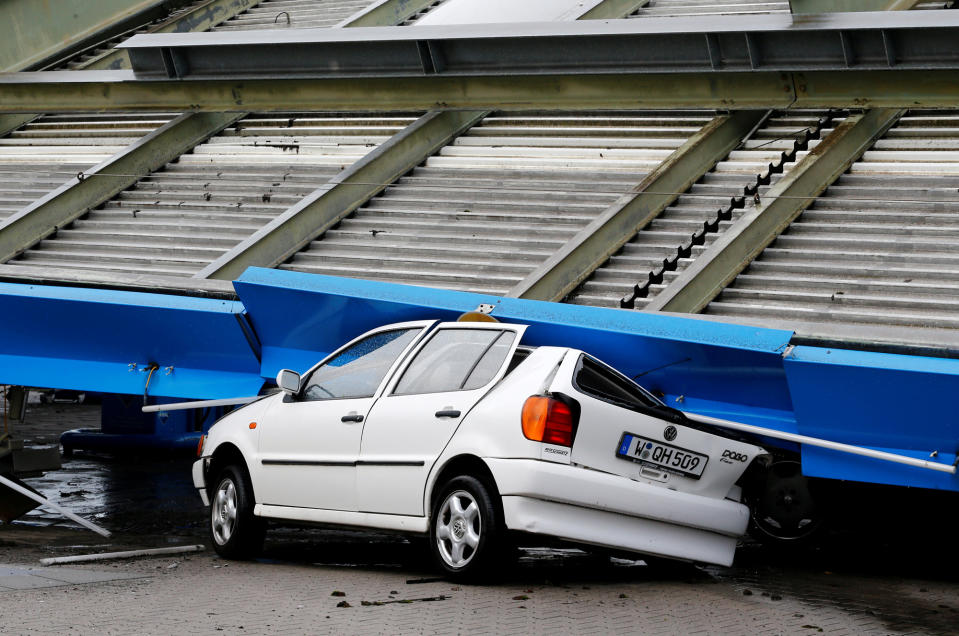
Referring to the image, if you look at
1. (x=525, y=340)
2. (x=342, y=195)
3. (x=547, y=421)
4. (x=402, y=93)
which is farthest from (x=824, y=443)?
(x=402, y=93)

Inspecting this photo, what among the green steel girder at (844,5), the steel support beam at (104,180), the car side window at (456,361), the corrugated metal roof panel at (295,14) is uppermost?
the corrugated metal roof panel at (295,14)

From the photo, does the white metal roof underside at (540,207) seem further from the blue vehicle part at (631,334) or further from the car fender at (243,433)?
the car fender at (243,433)

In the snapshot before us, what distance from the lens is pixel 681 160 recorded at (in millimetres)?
11812

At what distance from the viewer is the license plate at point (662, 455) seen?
7.00 metres

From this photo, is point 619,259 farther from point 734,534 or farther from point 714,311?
point 734,534

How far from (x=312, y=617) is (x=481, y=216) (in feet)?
21.8

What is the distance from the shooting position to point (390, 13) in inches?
762

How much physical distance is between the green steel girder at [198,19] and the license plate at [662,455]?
15705 millimetres

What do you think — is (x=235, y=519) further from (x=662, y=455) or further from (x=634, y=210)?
(x=634, y=210)

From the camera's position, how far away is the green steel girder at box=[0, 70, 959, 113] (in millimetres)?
10945

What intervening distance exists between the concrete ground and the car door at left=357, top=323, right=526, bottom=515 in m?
0.55

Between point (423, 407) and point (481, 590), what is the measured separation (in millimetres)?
1165

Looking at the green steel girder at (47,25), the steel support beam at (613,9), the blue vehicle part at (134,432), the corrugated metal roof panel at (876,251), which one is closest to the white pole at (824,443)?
the corrugated metal roof panel at (876,251)

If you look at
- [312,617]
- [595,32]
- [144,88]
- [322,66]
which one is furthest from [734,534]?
[144,88]
